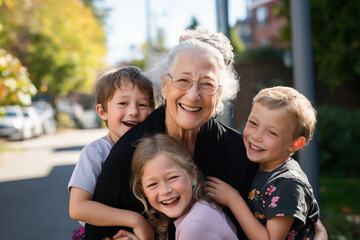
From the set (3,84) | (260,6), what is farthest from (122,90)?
(260,6)

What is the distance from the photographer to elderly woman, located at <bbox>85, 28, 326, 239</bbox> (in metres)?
2.40

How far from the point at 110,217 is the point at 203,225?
556 millimetres

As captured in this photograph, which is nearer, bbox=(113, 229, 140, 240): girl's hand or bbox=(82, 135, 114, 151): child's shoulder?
bbox=(113, 229, 140, 240): girl's hand

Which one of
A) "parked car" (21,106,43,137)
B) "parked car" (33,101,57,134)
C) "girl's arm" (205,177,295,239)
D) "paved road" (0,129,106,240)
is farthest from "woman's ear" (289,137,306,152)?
"parked car" (33,101,57,134)

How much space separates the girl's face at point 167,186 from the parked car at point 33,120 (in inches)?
834

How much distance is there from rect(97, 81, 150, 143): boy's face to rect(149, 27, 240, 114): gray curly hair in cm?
14

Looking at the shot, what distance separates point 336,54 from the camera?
11555mm

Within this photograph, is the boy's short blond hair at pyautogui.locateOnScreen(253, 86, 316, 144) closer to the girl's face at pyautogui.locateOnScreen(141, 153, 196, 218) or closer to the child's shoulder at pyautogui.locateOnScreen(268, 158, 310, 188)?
the child's shoulder at pyautogui.locateOnScreen(268, 158, 310, 188)

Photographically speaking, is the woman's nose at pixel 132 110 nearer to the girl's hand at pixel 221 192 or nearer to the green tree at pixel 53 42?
the girl's hand at pixel 221 192

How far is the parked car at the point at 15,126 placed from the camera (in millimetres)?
20359

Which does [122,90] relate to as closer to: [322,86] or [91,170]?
[91,170]

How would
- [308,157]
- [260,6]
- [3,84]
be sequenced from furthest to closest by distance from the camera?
[260,6] → [3,84] → [308,157]

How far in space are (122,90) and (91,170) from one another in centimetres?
58

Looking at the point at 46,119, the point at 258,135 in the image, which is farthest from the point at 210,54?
the point at 46,119
